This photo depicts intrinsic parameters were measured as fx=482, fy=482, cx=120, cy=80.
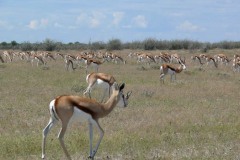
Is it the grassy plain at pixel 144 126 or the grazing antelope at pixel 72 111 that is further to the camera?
the grassy plain at pixel 144 126

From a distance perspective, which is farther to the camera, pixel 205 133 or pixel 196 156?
pixel 205 133

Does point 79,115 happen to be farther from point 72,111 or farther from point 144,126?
point 144,126

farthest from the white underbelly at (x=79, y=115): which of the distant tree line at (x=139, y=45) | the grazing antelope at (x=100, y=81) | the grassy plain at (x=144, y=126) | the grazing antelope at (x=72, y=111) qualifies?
the distant tree line at (x=139, y=45)

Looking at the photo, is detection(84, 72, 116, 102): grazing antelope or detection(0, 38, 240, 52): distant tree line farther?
detection(0, 38, 240, 52): distant tree line

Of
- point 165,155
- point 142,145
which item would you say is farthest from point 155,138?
point 165,155

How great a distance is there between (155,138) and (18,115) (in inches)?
166

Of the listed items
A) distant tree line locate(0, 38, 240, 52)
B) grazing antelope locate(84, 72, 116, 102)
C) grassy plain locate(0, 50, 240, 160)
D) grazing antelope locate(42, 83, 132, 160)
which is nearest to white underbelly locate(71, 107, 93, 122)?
grazing antelope locate(42, 83, 132, 160)

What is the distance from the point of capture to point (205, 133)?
10117 mm

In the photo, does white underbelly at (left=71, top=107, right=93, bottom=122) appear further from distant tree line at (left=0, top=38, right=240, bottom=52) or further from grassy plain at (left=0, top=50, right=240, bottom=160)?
distant tree line at (left=0, top=38, right=240, bottom=52)

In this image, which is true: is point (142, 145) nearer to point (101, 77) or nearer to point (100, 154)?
point (100, 154)

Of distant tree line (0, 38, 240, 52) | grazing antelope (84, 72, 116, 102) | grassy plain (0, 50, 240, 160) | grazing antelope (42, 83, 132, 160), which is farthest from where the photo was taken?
distant tree line (0, 38, 240, 52)

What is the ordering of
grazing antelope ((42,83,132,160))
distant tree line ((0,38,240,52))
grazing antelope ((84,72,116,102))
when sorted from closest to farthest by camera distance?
grazing antelope ((42,83,132,160)), grazing antelope ((84,72,116,102)), distant tree line ((0,38,240,52))

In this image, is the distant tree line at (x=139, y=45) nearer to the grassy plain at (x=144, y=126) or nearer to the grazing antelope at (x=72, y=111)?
the grassy plain at (x=144, y=126)

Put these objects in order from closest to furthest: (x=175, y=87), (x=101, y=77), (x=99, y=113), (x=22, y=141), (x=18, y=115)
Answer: (x=99, y=113)
(x=22, y=141)
(x=18, y=115)
(x=101, y=77)
(x=175, y=87)
